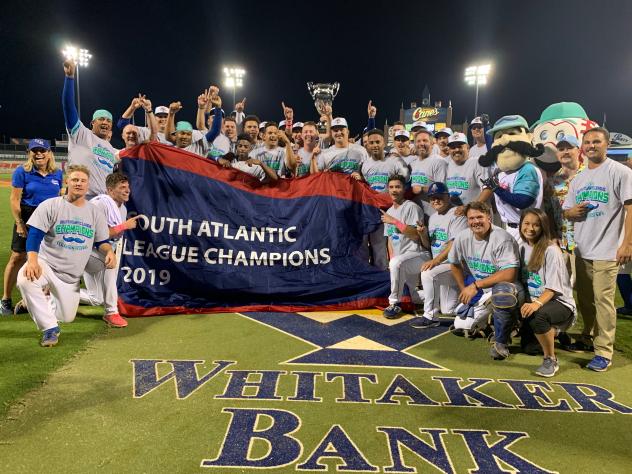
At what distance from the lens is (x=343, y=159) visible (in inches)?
261

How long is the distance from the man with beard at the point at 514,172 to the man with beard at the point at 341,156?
195 centimetres

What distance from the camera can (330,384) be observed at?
3.45 m

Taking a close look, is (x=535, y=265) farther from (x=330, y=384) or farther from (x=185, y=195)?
(x=185, y=195)

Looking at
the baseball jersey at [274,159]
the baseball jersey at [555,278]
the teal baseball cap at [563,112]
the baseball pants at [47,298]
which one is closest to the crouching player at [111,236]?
the baseball pants at [47,298]

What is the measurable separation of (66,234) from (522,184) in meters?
4.68

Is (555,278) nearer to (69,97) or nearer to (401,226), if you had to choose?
(401,226)

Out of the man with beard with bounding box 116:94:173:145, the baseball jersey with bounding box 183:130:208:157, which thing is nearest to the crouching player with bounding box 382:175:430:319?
the baseball jersey with bounding box 183:130:208:157

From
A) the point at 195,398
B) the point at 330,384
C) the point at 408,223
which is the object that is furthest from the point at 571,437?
the point at 408,223

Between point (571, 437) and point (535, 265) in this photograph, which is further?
point (535, 265)

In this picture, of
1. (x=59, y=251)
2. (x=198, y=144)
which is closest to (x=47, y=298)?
(x=59, y=251)

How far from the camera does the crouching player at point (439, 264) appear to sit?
5.17 m

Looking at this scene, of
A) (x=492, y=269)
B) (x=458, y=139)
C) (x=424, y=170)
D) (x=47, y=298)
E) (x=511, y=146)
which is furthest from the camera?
(x=424, y=170)

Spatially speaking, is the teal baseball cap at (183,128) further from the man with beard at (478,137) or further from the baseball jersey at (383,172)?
the man with beard at (478,137)

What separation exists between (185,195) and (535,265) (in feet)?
13.1
